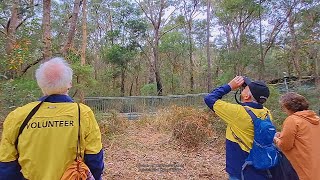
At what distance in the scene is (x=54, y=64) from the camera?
6.38 ft

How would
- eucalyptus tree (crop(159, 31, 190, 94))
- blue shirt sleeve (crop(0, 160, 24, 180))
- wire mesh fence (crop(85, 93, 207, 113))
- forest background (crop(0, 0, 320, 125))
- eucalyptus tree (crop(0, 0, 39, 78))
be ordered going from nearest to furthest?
1. blue shirt sleeve (crop(0, 160, 24, 180))
2. eucalyptus tree (crop(0, 0, 39, 78))
3. wire mesh fence (crop(85, 93, 207, 113))
4. forest background (crop(0, 0, 320, 125))
5. eucalyptus tree (crop(159, 31, 190, 94))

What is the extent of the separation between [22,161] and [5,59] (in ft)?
17.3

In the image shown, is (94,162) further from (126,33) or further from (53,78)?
(126,33)

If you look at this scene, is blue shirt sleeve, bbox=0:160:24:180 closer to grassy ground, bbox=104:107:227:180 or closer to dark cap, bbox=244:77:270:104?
dark cap, bbox=244:77:270:104

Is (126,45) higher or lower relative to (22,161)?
higher

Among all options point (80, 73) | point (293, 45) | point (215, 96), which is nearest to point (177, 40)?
point (293, 45)

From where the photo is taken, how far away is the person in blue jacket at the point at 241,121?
2.20 metres

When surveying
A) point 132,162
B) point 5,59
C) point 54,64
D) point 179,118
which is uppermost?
point 5,59

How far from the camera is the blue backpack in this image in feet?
6.98

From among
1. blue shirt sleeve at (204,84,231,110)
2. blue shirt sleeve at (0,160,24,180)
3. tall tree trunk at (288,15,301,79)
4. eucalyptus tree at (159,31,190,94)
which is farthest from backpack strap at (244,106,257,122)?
eucalyptus tree at (159,31,190,94)

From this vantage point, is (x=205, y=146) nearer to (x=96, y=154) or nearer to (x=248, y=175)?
(x=248, y=175)

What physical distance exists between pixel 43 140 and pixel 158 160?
420 centimetres

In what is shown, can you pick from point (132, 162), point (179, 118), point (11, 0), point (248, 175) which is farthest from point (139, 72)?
point (248, 175)

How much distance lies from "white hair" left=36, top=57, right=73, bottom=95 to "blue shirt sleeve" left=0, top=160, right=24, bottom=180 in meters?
0.44
